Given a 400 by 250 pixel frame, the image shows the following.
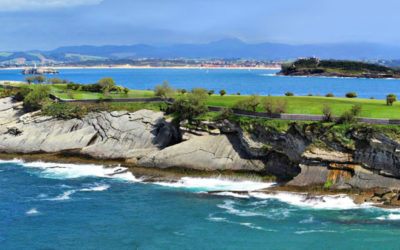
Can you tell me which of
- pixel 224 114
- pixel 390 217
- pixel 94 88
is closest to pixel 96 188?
pixel 224 114

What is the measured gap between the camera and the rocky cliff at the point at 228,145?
1893 inches

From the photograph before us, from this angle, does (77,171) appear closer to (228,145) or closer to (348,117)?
(228,145)

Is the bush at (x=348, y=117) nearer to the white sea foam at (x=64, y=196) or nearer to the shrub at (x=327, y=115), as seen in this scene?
the shrub at (x=327, y=115)

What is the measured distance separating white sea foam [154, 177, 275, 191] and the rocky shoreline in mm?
1266

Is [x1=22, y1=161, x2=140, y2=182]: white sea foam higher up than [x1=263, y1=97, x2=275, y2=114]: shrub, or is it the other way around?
[x1=263, y1=97, x2=275, y2=114]: shrub

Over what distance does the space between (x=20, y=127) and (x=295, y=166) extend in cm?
4756

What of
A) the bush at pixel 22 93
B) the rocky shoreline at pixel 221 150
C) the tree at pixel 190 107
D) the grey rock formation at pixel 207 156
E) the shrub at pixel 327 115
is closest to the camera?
the rocky shoreline at pixel 221 150

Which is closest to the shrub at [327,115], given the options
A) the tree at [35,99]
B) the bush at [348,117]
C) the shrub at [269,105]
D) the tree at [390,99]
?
the bush at [348,117]

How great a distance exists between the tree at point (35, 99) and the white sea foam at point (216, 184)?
124ft

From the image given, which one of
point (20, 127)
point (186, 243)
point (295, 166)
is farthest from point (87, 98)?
point (186, 243)

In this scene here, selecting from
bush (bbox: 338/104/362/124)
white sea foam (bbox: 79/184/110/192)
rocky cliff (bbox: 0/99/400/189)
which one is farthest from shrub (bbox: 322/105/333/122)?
white sea foam (bbox: 79/184/110/192)

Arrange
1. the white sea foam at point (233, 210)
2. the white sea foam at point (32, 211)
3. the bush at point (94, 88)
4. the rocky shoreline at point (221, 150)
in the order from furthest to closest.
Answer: the bush at point (94, 88)
the rocky shoreline at point (221, 150)
the white sea foam at point (32, 211)
the white sea foam at point (233, 210)

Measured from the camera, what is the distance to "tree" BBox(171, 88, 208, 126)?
62741 millimetres

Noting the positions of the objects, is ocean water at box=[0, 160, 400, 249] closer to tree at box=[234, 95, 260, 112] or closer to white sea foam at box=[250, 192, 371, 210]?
white sea foam at box=[250, 192, 371, 210]
